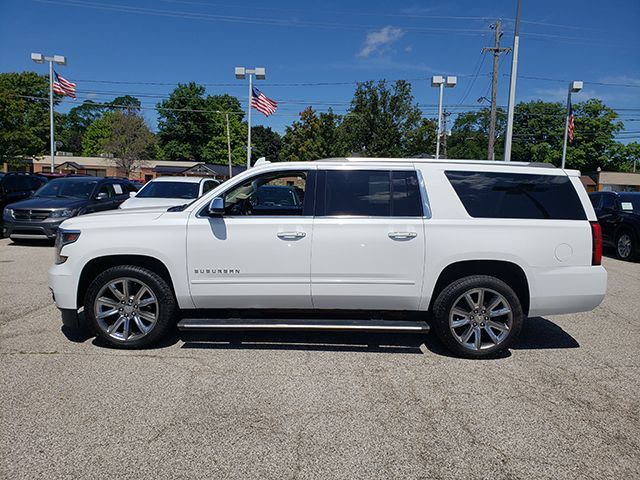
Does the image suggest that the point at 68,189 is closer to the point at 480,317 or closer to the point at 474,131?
the point at 480,317

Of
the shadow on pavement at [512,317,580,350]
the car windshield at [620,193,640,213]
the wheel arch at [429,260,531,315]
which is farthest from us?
the car windshield at [620,193,640,213]

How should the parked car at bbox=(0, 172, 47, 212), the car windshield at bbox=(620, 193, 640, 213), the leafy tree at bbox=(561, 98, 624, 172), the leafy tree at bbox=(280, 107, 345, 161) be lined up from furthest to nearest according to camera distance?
the leafy tree at bbox=(561, 98, 624, 172)
the leafy tree at bbox=(280, 107, 345, 161)
the parked car at bbox=(0, 172, 47, 212)
the car windshield at bbox=(620, 193, 640, 213)

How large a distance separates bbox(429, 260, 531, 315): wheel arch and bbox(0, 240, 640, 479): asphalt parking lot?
65 cm

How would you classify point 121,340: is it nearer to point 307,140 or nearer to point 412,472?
point 412,472

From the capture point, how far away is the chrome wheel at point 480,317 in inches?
177

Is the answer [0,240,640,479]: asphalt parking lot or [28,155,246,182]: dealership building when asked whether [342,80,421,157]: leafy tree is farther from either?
[28,155,246,182]: dealership building

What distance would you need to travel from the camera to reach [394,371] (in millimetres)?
4230

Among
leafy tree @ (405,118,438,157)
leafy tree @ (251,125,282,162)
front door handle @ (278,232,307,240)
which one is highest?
leafy tree @ (251,125,282,162)

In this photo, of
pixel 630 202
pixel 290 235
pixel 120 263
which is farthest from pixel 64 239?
pixel 630 202

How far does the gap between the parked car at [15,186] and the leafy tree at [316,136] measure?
90.3ft

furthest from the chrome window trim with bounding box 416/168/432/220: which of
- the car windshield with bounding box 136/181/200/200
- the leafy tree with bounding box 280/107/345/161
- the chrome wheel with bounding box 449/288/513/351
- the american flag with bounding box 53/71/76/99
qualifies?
the leafy tree with bounding box 280/107/345/161

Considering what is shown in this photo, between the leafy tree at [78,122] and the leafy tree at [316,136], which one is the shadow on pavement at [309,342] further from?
the leafy tree at [78,122]

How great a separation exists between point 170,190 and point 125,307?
24.9ft

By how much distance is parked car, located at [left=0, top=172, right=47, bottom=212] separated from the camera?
13.5 meters
